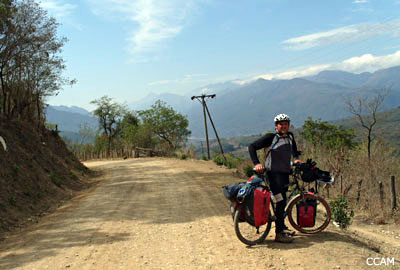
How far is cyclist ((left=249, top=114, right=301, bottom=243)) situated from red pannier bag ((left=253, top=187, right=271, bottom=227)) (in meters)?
0.23

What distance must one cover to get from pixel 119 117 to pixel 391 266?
213ft

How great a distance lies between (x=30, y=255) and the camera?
5.80m

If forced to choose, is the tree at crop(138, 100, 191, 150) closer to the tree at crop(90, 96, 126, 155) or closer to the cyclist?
the tree at crop(90, 96, 126, 155)

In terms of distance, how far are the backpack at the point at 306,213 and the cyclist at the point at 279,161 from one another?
336 millimetres

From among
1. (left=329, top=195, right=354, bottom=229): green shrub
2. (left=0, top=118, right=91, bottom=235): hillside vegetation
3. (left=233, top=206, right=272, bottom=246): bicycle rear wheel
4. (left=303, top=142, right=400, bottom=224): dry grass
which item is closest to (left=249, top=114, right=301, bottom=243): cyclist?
(left=233, top=206, right=272, bottom=246): bicycle rear wheel

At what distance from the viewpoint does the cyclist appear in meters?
5.51

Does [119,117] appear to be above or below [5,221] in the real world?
above

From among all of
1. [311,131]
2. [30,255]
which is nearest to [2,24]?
[30,255]

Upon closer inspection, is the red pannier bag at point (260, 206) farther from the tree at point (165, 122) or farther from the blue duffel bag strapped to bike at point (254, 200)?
the tree at point (165, 122)

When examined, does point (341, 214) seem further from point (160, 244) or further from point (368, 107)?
point (368, 107)

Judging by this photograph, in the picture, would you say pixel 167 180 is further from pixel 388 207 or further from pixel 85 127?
pixel 85 127

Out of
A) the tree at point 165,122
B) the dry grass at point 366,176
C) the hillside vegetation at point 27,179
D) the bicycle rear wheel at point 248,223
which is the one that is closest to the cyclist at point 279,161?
the bicycle rear wheel at point 248,223

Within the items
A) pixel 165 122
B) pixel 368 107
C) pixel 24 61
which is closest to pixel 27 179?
pixel 24 61

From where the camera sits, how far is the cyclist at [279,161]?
551cm
